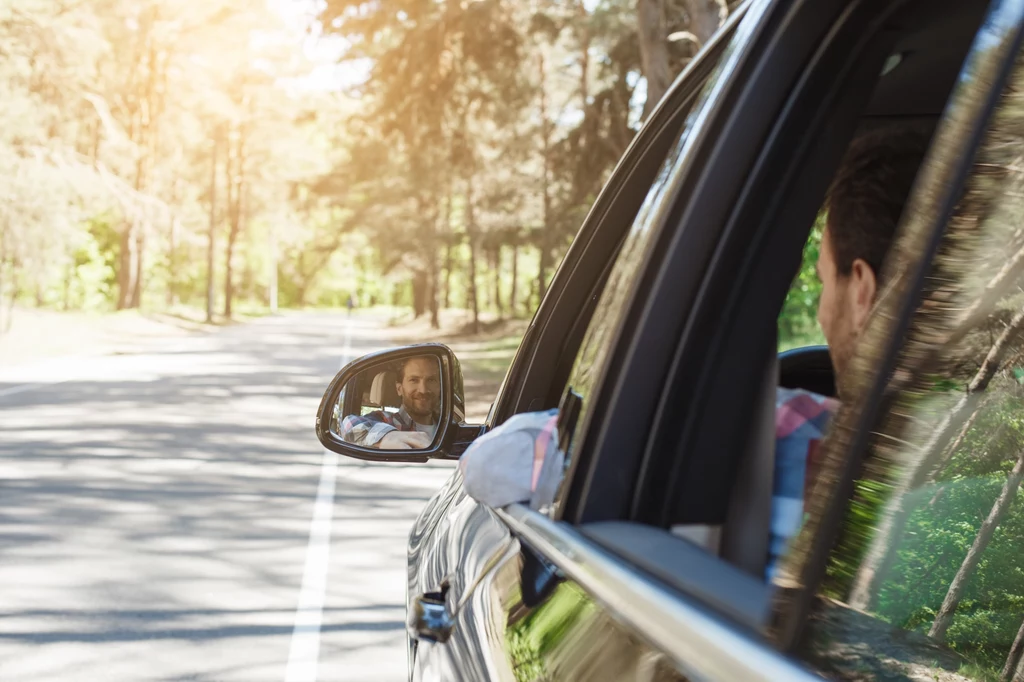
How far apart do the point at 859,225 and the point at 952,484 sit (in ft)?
1.92

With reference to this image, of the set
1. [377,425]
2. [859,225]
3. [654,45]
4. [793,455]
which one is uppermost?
[654,45]

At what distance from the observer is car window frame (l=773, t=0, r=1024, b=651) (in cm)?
105

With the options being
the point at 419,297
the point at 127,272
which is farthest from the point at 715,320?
the point at 419,297

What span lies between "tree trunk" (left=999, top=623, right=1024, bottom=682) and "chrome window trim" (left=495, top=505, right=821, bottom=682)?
159mm

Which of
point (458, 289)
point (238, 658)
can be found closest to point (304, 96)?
point (458, 289)

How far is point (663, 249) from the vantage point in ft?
5.88

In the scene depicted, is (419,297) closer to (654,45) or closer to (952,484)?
(654,45)

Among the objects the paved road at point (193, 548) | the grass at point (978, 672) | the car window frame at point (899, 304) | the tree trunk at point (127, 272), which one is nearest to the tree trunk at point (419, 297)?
the tree trunk at point (127, 272)

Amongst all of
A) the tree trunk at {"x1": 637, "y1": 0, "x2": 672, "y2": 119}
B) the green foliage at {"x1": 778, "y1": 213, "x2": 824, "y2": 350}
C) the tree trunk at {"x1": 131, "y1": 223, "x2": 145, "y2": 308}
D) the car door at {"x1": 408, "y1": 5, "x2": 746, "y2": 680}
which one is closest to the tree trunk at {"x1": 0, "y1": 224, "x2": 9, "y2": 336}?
the tree trunk at {"x1": 131, "y1": 223, "x2": 145, "y2": 308}

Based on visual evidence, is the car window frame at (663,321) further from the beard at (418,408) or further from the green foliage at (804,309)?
the beard at (418,408)

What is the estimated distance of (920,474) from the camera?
3.66 feet

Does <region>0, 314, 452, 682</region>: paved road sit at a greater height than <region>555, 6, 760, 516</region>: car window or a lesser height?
lesser

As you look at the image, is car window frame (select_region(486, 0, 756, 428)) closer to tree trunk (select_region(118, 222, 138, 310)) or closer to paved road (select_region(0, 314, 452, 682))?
paved road (select_region(0, 314, 452, 682))

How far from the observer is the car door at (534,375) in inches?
85.0
